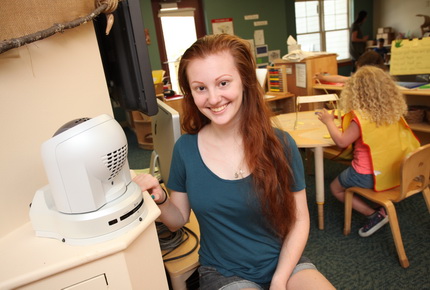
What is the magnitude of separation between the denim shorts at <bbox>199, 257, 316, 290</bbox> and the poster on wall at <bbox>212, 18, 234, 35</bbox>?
512 cm

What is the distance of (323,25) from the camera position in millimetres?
7066

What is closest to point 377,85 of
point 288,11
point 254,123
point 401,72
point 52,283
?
point 401,72

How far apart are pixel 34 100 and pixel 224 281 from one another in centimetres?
76

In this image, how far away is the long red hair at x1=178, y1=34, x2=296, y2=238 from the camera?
3.07 feet

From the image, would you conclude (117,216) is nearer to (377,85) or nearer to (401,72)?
(377,85)

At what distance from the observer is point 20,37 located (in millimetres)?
675

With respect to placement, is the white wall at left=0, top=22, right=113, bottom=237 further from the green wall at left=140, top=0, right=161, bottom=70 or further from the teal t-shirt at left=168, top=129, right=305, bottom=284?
the green wall at left=140, top=0, right=161, bottom=70

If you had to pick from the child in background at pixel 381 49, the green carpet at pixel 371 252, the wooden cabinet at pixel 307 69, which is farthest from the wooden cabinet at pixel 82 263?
the child in background at pixel 381 49

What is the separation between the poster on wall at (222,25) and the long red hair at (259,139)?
484cm

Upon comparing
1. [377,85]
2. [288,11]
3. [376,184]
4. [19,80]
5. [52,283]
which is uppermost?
[288,11]

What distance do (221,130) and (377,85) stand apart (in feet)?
3.84

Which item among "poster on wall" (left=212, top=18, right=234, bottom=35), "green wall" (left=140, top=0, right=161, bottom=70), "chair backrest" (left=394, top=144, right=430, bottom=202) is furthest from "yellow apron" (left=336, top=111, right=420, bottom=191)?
Result: "poster on wall" (left=212, top=18, right=234, bottom=35)

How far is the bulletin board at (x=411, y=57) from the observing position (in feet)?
7.22

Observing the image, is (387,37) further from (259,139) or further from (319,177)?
(259,139)
